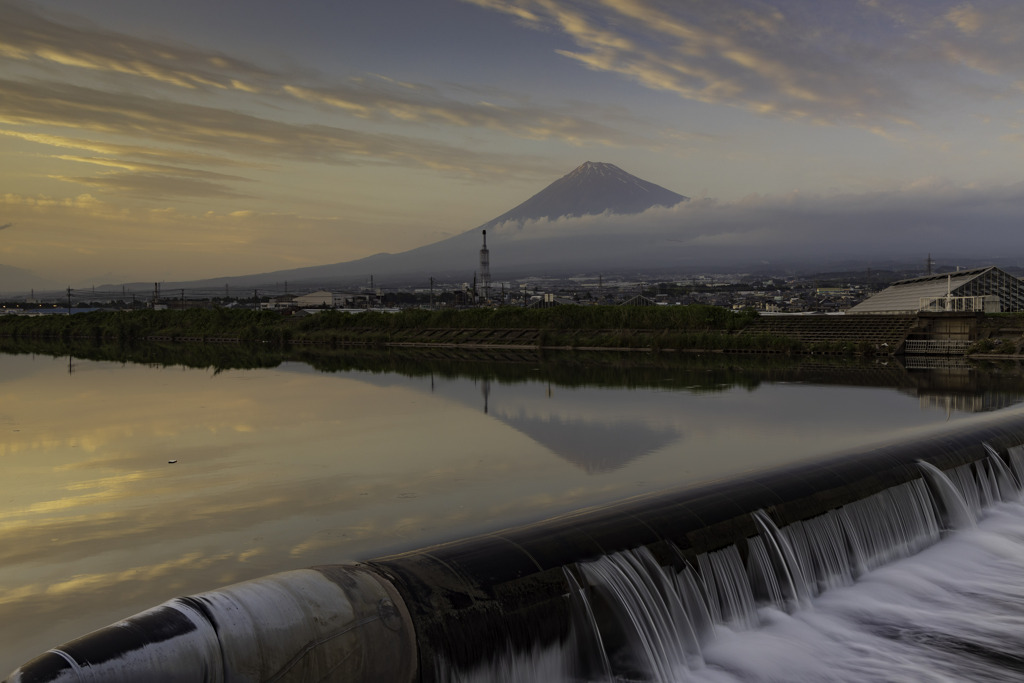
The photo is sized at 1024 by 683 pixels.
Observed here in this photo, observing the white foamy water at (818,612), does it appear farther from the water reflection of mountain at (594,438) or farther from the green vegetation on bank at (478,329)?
the green vegetation on bank at (478,329)

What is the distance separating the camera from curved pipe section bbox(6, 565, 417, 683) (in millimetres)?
→ 4250

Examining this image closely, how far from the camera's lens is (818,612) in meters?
7.75

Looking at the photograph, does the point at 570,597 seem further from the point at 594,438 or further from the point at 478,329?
the point at 478,329

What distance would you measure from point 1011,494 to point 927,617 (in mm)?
5120

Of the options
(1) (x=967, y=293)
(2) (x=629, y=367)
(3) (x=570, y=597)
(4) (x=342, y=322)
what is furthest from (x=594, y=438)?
(4) (x=342, y=322)

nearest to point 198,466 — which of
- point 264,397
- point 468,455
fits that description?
point 468,455

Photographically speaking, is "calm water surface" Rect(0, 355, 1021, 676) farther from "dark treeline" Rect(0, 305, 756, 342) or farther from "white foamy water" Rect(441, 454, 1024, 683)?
"dark treeline" Rect(0, 305, 756, 342)

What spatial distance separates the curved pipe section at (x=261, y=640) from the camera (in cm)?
425

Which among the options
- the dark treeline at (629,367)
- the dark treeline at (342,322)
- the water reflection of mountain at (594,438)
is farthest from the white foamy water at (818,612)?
the dark treeline at (342,322)

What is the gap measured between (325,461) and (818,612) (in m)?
8.34

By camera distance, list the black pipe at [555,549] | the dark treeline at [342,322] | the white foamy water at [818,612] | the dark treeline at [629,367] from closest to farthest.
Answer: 1. the black pipe at [555,549]
2. the white foamy water at [818,612]
3. the dark treeline at [629,367]
4. the dark treeline at [342,322]

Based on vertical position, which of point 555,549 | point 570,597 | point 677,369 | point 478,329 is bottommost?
point 677,369

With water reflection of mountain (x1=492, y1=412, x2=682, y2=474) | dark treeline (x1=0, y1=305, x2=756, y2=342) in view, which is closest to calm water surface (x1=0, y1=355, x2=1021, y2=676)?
water reflection of mountain (x1=492, y1=412, x2=682, y2=474)

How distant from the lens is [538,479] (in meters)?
11.5
